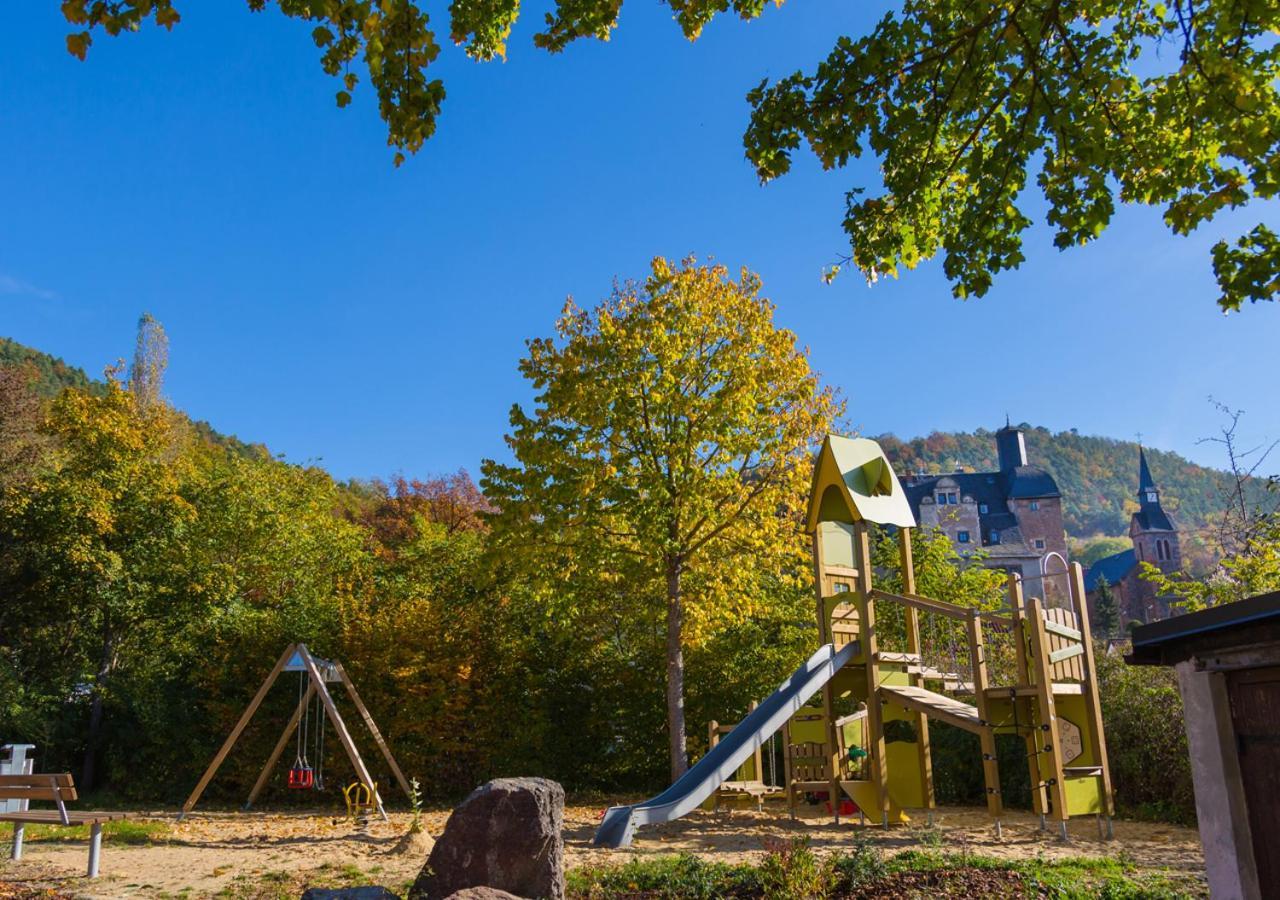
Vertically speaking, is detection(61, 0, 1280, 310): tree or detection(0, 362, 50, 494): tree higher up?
detection(0, 362, 50, 494): tree

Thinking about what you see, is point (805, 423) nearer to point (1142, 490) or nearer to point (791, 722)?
point (791, 722)

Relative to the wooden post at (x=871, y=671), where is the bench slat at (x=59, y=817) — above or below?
below

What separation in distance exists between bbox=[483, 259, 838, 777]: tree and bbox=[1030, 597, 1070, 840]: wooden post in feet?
16.0

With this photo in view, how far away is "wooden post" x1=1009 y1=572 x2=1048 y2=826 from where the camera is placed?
9.67 metres

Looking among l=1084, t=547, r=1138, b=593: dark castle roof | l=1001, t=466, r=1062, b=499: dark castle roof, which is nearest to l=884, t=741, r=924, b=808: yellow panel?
l=1001, t=466, r=1062, b=499: dark castle roof

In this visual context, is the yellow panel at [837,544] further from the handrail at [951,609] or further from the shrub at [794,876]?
the shrub at [794,876]

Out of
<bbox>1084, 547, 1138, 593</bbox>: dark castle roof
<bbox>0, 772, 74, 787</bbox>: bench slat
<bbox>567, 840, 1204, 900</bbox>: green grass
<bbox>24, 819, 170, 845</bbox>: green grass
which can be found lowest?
<bbox>24, 819, 170, 845</bbox>: green grass

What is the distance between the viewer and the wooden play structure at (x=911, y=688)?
31.8 feet

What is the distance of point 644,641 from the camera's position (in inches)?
650

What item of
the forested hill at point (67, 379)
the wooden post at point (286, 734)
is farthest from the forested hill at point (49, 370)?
the wooden post at point (286, 734)

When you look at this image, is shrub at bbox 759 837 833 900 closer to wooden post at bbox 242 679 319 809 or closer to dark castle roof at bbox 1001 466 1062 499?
wooden post at bbox 242 679 319 809

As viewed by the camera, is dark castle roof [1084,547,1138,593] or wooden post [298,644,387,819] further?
dark castle roof [1084,547,1138,593]

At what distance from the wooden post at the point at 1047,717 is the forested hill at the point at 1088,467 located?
109950mm

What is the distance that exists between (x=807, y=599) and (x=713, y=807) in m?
5.51
